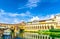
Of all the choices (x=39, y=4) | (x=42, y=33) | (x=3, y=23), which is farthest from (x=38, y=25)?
(x=3, y=23)

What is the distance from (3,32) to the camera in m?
4.39

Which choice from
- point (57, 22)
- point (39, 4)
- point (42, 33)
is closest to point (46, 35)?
point (42, 33)

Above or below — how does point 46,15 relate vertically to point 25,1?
below

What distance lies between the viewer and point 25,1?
436cm

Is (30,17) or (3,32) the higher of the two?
(30,17)

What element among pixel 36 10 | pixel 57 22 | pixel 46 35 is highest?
pixel 36 10

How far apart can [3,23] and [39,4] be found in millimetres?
945

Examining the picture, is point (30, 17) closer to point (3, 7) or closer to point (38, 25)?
point (38, 25)

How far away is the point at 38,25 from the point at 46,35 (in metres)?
0.31

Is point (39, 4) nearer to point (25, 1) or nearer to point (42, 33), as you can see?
point (25, 1)

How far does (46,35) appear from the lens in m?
4.23

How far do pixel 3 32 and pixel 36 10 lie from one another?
3.04 ft

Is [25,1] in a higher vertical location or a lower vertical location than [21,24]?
higher

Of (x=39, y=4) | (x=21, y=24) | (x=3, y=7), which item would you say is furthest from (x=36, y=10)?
(x=3, y=7)
